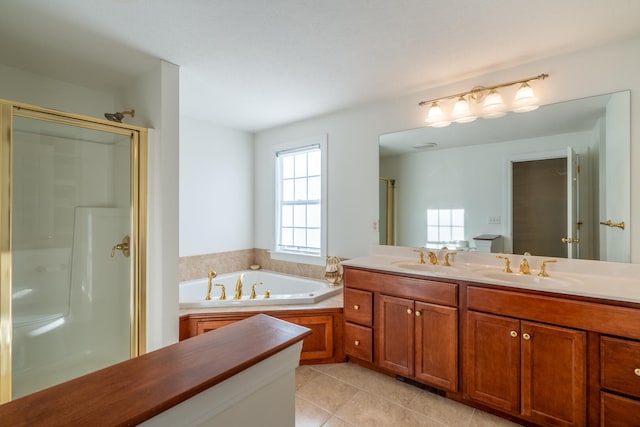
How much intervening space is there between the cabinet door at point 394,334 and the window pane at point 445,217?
30.9 inches

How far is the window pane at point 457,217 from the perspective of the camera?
2.43 meters

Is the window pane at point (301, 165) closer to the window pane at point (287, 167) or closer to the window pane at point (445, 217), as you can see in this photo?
the window pane at point (287, 167)

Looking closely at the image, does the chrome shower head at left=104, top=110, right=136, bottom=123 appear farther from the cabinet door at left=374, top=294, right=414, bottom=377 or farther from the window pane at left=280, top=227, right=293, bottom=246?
the cabinet door at left=374, top=294, right=414, bottom=377

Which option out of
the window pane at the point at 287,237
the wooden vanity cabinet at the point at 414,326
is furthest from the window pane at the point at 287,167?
the wooden vanity cabinet at the point at 414,326

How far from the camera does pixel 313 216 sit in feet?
11.1

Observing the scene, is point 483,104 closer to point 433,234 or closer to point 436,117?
point 436,117

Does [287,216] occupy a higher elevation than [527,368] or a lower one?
higher

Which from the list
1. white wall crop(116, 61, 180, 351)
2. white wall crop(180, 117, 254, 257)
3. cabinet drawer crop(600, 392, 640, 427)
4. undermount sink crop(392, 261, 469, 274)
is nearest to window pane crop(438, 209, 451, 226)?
undermount sink crop(392, 261, 469, 274)

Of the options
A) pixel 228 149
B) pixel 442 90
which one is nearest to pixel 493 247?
pixel 442 90

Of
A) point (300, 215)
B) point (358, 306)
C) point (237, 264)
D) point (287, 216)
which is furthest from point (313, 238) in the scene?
point (358, 306)

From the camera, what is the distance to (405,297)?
215 centimetres

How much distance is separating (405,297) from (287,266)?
66.9 inches

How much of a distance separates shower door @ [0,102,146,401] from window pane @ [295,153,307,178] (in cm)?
174

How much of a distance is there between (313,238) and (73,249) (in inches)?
83.4
